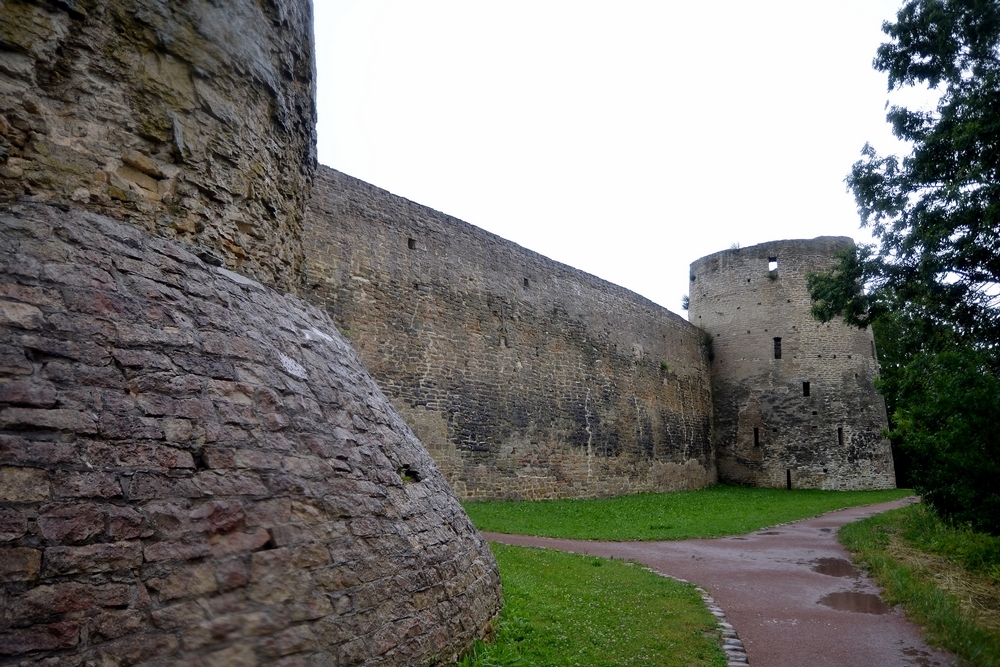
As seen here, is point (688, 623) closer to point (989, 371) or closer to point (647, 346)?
point (989, 371)

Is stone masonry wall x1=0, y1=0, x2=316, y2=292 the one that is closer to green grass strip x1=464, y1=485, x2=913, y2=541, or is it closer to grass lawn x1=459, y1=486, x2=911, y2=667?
grass lawn x1=459, y1=486, x2=911, y2=667

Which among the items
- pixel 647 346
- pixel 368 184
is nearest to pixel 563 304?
pixel 647 346

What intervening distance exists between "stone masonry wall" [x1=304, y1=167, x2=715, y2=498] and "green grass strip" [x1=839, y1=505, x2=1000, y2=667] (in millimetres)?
6834

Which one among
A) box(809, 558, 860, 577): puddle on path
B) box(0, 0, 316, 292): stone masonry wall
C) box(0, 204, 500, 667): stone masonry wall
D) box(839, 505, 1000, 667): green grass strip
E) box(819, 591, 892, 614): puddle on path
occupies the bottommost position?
box(809, 558, 860, 577): puddle on path

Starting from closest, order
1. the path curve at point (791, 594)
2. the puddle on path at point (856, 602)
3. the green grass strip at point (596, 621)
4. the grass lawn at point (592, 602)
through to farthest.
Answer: the green grass strip at point (596, 621) → the grass lawn at point (592, 602) → the path curve at point (791, 594) → the puddle on path at point (856, 602)

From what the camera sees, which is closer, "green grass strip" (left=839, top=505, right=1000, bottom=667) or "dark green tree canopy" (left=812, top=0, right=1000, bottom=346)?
"green grass strip" (left=839, top=505, right=1000, bottom=667)

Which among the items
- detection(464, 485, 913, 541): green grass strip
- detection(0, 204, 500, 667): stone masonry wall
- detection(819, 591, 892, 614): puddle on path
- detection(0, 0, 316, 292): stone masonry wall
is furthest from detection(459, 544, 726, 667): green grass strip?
detection(464, 485, 913, 541): green grass strip

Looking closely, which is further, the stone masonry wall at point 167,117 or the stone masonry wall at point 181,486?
the stone masonry wall at point 167,117

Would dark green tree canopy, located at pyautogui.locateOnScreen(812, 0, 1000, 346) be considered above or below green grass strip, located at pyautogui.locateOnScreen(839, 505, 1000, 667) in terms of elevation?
above

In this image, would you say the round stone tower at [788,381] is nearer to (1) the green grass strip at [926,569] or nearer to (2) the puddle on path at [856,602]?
(1) the green grass strip at [926,569]

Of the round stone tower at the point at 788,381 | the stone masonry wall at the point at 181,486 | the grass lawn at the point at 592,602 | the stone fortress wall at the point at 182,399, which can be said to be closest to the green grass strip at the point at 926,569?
the grass lawn at the point at 592,602

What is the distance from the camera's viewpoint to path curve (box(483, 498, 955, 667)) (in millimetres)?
5137

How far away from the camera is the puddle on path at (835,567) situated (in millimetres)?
8461

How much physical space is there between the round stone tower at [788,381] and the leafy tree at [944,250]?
12.7m
